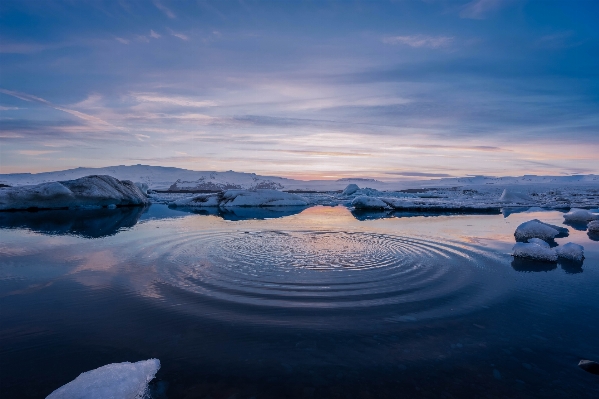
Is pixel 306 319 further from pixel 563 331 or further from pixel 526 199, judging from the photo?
pixel 526 199

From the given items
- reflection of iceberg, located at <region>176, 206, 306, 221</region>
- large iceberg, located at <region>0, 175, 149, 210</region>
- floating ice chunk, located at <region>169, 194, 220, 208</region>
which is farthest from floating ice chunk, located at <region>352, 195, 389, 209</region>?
large iceberg, located at <region>0, 175, 149, 210</region>

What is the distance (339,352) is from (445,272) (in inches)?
119

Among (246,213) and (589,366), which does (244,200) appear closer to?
(246,213)

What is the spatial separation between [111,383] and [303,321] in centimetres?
175

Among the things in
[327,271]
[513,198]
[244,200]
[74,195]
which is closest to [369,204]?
[244,200]

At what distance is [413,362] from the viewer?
285 centimetres

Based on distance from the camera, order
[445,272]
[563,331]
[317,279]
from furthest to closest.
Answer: [445,272] → [317,279] → [563,331]

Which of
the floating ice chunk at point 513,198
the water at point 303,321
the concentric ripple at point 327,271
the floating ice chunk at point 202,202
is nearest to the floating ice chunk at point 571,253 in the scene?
the water at point 303,321

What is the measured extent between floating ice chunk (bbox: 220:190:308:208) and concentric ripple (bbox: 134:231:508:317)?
11060mm

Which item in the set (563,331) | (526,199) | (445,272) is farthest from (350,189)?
(563,331)

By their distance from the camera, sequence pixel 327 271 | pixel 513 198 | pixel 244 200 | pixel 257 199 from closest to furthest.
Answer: pixel 327 271, pixel 244 200, pixel 257 199, pixel 513 198

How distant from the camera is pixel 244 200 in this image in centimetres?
1930

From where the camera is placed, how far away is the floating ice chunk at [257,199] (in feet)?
63.3

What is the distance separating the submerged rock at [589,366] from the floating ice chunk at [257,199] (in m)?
17.1
